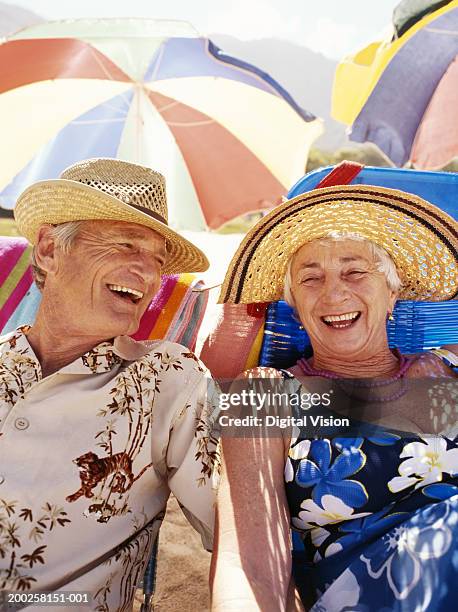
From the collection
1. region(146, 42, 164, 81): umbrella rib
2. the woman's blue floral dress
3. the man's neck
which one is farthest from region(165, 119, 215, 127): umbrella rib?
the woman's blue floral dress

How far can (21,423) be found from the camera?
159cm

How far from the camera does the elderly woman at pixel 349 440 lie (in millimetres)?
1415

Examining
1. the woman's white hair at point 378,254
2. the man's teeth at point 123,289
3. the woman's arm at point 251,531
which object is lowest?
the woman's arm at point 251,531

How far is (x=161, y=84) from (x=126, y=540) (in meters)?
5.82

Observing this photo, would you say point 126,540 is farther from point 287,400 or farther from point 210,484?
point 287,400

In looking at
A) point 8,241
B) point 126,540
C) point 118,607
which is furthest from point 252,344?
point 8,241

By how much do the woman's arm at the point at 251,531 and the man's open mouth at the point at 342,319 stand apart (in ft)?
1.64

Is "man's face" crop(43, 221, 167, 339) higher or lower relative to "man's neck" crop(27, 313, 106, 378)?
higher

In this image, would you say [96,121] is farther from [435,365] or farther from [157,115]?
[435,365]

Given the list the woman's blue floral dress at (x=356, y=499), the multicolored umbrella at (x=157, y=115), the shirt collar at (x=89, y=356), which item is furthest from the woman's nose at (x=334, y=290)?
the multicolored umbrella at (x=157, y=115)

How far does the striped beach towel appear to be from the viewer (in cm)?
246

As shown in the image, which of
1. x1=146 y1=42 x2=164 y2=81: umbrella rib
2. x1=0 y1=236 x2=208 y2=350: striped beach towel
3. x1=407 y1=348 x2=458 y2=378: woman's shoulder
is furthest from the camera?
x1=146 y1=42 x2=164 y2=81: umbrella rib

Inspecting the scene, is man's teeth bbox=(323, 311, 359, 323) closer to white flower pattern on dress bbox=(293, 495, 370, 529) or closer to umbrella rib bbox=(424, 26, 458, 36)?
white flower pattern on dress bbox=(293, 495, 370, 529)

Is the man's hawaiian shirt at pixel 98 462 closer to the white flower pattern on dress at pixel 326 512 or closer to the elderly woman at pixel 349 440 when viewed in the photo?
the elderly woman at pixel 349 440
